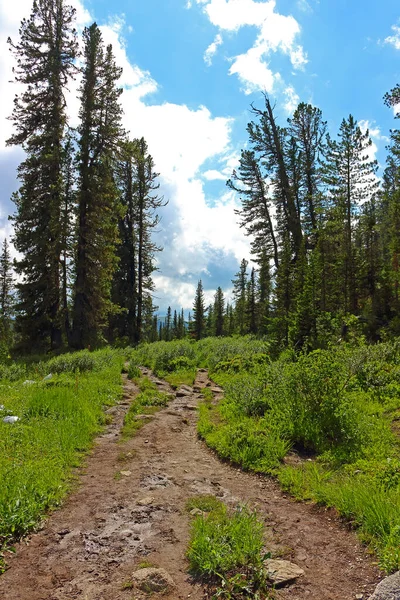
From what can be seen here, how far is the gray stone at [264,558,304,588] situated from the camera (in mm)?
3246

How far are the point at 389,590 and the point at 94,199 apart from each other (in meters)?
20.8

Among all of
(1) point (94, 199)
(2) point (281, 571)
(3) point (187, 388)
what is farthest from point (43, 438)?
(1) point (94, 199)

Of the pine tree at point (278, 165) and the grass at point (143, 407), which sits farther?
the pine tree at point (278, 165)

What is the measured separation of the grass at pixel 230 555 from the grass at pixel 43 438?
2062 millimetres

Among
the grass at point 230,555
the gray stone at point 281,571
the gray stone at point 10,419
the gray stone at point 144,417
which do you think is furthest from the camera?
the gray stone at point 144,417

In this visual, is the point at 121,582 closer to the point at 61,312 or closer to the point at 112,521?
the point at 112,521

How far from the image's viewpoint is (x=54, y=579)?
335cm

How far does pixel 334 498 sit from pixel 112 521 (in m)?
2.86

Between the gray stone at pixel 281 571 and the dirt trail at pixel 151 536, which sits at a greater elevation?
the gray stone at pixel 281 571

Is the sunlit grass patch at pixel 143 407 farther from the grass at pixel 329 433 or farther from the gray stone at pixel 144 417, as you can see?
the grass at pixel 329 433

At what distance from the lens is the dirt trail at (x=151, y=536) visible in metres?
3.22

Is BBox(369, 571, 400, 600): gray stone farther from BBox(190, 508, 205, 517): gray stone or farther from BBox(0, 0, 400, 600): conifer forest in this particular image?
BBox(190, 508, 205, 517): gray stone

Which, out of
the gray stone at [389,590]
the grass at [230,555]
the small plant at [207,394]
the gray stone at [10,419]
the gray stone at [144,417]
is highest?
the gray stone at [10,419]

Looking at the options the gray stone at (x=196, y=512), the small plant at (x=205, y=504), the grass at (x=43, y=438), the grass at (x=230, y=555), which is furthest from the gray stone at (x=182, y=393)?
the grass at (x=230, y=555)
